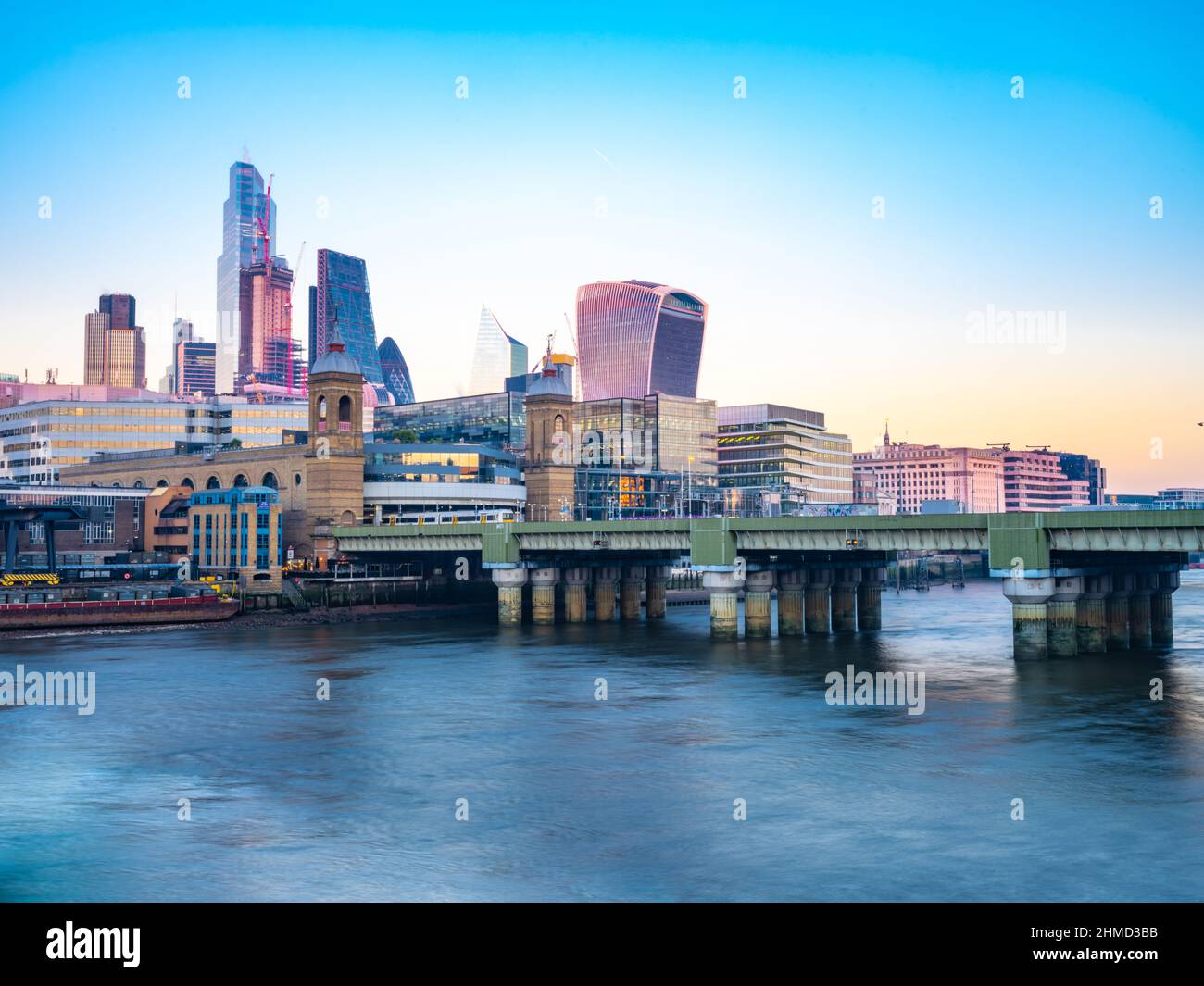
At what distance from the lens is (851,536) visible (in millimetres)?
99500

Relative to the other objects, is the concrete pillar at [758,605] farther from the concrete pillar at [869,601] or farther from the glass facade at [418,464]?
the glass facade at [418,464]

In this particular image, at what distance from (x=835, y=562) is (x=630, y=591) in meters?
28.2

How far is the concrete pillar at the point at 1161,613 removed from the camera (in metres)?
102

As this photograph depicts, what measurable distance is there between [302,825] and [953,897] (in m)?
→ 21.8

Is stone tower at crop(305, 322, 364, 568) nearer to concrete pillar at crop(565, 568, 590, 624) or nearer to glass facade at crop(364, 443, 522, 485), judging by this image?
glass facade at crop(364, 443, 522, 485)

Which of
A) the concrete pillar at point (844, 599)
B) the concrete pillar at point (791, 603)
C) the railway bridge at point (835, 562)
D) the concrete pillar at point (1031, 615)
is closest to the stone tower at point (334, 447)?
the railway bridge at point (835, 562)

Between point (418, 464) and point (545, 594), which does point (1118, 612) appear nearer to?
point (545, 594)

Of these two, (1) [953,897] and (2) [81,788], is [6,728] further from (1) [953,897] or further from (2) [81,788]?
(1) [953,897]

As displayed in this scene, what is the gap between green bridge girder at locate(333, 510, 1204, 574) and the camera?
266ft

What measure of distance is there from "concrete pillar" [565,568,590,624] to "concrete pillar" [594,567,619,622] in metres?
3.38

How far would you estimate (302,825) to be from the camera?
139 ft

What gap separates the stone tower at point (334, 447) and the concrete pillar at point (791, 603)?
6677 centimetres

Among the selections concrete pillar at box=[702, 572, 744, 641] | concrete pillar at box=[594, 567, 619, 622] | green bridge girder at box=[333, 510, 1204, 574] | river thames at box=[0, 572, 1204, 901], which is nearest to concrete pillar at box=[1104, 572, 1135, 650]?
green bridge girder at box=[333, 510, 1204, 574]
